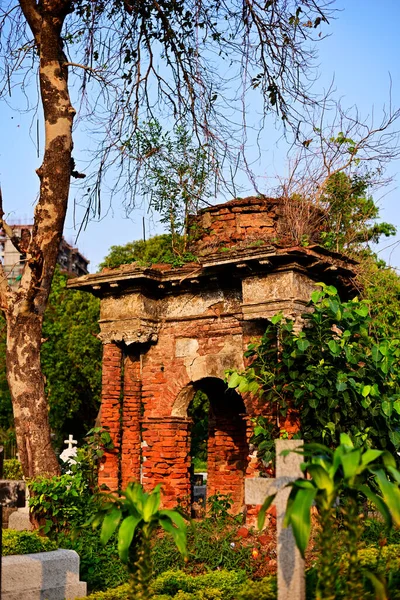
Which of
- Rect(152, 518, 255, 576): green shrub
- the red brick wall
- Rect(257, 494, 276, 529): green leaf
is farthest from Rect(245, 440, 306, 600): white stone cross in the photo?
the red brick wall

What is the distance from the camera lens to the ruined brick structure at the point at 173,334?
11.4 meters

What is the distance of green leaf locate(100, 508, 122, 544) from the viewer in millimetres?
3846

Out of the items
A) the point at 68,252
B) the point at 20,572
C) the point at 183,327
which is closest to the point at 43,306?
the point at 183,327

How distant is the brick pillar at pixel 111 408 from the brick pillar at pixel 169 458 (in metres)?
0.53

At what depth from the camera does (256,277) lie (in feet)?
35.3

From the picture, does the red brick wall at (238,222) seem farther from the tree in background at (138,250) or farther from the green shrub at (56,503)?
the tree in background at (138,250)

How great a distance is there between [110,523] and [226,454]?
1094 cm

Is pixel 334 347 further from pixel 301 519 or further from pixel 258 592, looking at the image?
pixel 301 519

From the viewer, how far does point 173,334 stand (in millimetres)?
12141

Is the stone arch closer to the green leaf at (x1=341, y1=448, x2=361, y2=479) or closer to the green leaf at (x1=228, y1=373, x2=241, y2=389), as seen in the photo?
the green leaf at (x1=228, y1=373, x2=241, y2=389)

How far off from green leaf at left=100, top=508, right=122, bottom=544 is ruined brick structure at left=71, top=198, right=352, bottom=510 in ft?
23.1

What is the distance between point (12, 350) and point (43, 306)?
0.72 meters

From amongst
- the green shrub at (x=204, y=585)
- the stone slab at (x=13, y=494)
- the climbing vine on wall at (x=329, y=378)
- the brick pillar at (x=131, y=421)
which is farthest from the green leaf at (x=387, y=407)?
the stone slab at (x=13, y=494)

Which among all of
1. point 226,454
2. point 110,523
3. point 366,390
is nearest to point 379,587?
point 110,523
